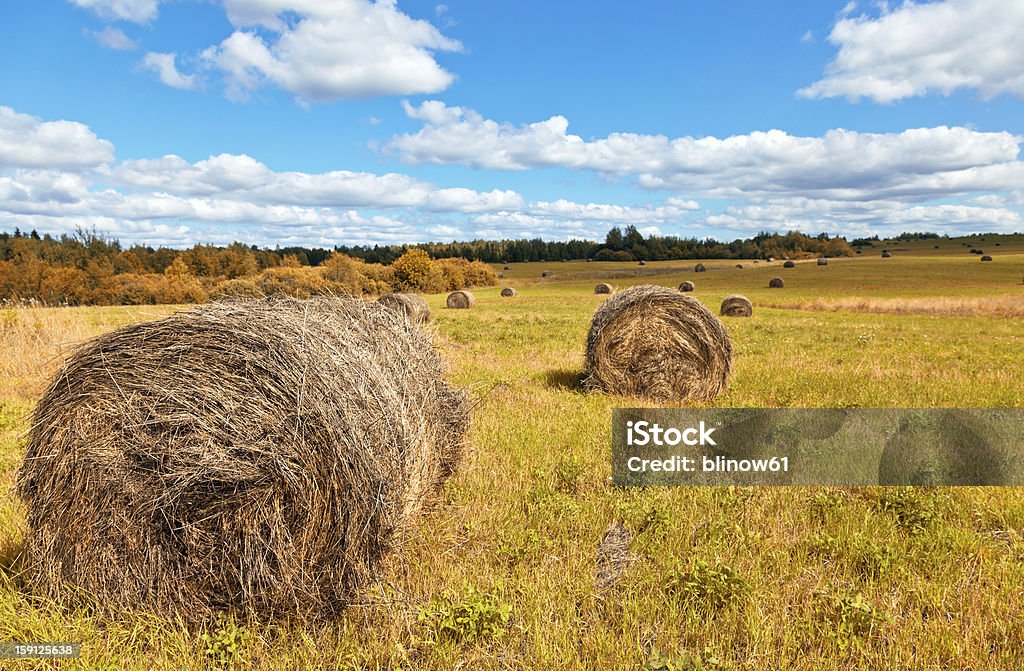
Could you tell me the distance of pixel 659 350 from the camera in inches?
447

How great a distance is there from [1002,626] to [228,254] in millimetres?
100498

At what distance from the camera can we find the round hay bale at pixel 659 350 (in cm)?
1121

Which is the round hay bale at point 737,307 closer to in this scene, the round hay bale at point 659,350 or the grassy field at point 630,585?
the round hay bale at point 659,350

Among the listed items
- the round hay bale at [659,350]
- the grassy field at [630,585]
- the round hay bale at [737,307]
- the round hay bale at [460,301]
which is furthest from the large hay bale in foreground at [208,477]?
the round hay bale at [460,301]

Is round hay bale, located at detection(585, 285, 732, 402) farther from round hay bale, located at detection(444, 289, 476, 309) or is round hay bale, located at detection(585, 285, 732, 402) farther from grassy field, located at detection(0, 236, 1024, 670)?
round hay bale, located at detection(444, 289, 476, 309)

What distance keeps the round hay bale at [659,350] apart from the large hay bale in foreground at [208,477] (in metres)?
7.53

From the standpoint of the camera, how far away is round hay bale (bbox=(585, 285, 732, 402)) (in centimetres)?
1121

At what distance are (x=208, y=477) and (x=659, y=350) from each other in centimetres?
908

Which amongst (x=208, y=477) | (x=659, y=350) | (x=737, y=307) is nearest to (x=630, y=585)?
(x=208, y=477)

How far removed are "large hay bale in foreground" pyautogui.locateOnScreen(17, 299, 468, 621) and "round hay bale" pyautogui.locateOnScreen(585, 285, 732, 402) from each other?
753cm

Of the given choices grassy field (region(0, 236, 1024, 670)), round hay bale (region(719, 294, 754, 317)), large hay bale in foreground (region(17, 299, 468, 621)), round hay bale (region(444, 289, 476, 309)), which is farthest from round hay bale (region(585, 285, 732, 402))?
round hay bale (region(444, 289, 476, 309))

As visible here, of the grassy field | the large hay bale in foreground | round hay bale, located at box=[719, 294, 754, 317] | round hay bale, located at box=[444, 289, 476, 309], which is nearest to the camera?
the grassy field

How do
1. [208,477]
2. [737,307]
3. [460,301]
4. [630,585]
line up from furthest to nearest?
1. [460,301]
2. [737,307]
3. [630,585]
4. [208,477]

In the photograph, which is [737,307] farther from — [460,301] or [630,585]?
[630,585]
